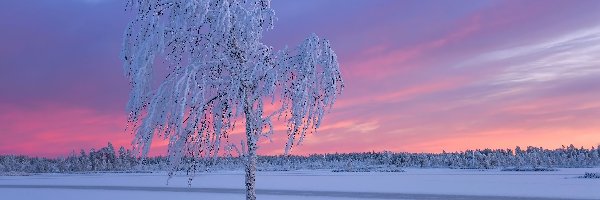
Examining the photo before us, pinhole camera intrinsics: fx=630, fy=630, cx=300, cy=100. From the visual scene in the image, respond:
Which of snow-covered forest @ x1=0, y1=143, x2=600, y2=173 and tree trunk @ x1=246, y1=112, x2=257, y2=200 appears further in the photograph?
snow-covered forest @ x1=0, y1=143, x2=600, y2=173

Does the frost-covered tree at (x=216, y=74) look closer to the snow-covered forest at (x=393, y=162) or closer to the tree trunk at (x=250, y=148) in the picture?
the tree trunk at (x=250, y=148)

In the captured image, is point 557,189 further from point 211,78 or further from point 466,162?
point 466,162

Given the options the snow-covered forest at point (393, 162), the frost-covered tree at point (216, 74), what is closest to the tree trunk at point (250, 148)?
the frost-covered tree at point (216, 74)

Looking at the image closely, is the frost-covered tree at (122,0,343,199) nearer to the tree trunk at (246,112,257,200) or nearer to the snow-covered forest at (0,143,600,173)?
the tree trunk at (246,112,257,200)

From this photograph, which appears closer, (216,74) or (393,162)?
(216,74)

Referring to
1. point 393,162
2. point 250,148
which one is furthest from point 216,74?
point 393,162

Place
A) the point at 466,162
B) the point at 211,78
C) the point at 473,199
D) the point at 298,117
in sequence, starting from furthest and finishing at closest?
the point at 466,162 < the point at 473,199 < the point at 211,78 < the point at 298,117

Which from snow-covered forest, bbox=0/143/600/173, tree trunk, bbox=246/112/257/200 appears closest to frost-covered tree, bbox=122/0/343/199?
tree trunk, bbox=246/112/257/200

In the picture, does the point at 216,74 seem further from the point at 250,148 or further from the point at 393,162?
the point at 393,162

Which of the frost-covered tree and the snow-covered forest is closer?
the frost-covered tree

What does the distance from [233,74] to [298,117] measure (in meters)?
1.58

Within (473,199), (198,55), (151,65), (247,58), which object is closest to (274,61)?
(247,58)

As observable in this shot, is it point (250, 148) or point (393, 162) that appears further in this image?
point (393, 162)

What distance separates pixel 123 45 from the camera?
11883mm
